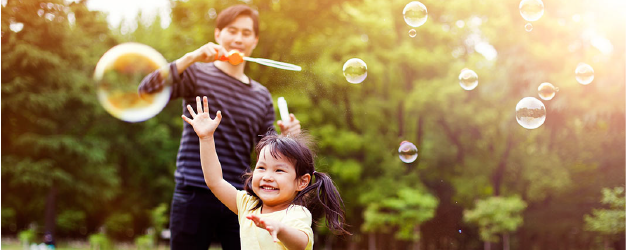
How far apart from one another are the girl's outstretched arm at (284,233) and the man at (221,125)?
0.82 metres

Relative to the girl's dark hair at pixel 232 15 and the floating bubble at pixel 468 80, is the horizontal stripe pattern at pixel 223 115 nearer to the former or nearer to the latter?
the girl's dark hair at pixel 232 15

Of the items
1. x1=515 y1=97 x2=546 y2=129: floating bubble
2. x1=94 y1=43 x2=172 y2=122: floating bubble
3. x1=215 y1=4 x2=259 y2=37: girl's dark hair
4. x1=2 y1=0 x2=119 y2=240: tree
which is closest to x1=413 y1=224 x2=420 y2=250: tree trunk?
x1=2 y1=0 x2=119 y2=240: tree

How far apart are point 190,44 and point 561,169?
9.16m

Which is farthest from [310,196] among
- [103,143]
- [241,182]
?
[103,143]

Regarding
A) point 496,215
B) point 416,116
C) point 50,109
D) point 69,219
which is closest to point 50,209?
point 50,109

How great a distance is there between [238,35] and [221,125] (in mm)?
437

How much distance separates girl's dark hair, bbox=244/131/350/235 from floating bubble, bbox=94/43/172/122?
110 cm

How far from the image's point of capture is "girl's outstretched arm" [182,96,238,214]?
204 centimetres

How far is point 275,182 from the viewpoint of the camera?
78.7 inches

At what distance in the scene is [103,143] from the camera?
1730 centimetres

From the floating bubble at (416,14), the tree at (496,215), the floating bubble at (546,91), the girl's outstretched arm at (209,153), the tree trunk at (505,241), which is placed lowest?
the tree trunk at (505,241)

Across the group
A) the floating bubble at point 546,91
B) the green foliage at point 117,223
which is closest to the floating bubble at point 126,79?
the floating bubble at point 546,91

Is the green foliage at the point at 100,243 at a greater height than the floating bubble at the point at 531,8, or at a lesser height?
lesser

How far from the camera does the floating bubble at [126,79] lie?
10.2 ft
